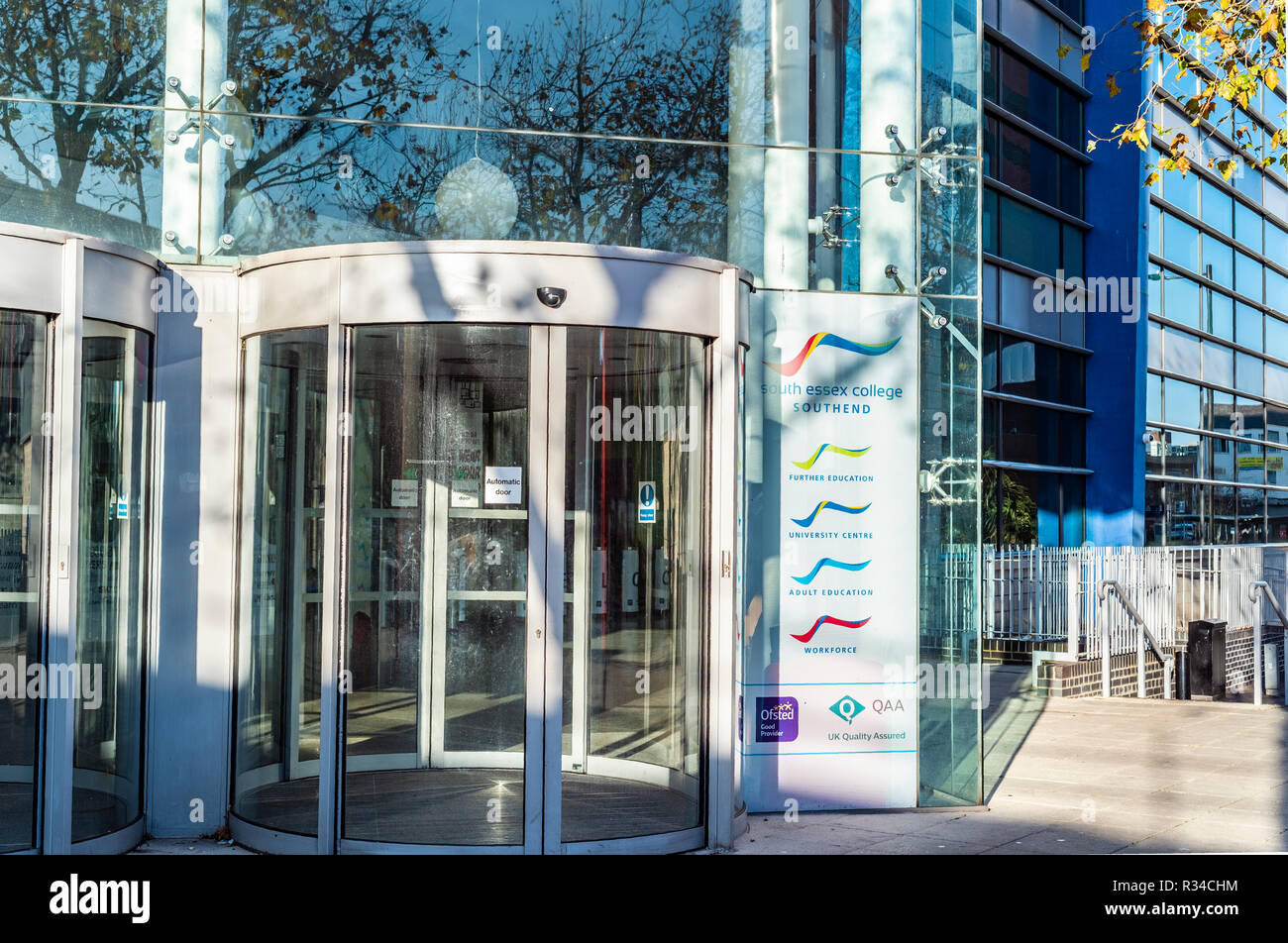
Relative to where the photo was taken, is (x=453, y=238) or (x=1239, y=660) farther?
(x=1239, y=660)

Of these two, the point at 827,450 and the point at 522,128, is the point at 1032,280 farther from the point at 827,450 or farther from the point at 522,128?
the point at 522,128

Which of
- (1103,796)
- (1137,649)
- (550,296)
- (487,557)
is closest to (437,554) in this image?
(487,557)

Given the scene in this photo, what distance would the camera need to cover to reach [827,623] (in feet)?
25.2

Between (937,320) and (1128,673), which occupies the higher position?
(937,320)

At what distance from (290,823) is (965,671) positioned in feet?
12.7

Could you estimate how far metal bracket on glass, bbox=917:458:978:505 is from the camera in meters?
7.82

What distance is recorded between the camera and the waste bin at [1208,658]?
14.8 meters

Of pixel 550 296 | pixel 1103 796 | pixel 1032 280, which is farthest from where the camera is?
pixel 1032 280

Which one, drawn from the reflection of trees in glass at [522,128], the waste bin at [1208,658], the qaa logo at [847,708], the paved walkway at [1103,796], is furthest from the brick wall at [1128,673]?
the reflection of trees in glass at [522,128]

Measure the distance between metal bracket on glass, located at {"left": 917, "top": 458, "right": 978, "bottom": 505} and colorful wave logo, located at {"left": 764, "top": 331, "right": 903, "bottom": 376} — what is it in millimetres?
728

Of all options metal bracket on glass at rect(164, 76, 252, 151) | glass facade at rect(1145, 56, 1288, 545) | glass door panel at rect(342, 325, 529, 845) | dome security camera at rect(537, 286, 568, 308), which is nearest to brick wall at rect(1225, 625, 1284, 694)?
glass facade at rect(1145, 56, 1288, 545)

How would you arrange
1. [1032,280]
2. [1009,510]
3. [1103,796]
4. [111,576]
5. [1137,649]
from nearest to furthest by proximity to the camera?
[111,576], [1103,796], [1137,649], [1009,510], [1032,280]

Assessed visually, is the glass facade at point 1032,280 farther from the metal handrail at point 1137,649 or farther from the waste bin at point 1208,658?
the waste bin at point 1208,658

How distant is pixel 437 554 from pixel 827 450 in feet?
8.11
